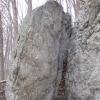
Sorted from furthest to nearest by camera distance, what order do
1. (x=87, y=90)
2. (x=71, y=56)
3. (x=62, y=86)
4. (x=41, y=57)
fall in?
(x=62, y=86) < (x=71, y=56) < (x=41, y=57) < (x=87, y=90)

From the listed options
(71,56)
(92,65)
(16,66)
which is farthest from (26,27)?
(92,65)

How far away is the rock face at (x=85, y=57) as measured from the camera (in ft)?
8.91

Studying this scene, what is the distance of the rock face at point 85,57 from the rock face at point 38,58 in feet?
0.74

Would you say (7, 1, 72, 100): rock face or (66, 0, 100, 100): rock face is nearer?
(66, 0, 100, 100): rock face

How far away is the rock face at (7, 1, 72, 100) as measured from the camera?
2910mm

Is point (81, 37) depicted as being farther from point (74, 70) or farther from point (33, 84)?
point (33, 84)

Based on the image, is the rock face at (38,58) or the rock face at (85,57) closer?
the rock face at (85,57)

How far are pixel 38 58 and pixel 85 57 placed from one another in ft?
2.12

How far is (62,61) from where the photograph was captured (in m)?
3.28

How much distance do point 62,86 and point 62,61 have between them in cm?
42

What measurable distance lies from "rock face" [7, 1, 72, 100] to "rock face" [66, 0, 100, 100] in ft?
0.74

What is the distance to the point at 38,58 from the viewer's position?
2.91 metres

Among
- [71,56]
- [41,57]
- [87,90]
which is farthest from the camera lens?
[71,56]

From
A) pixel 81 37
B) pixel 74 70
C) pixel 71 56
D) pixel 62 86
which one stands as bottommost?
pixel 62 86
